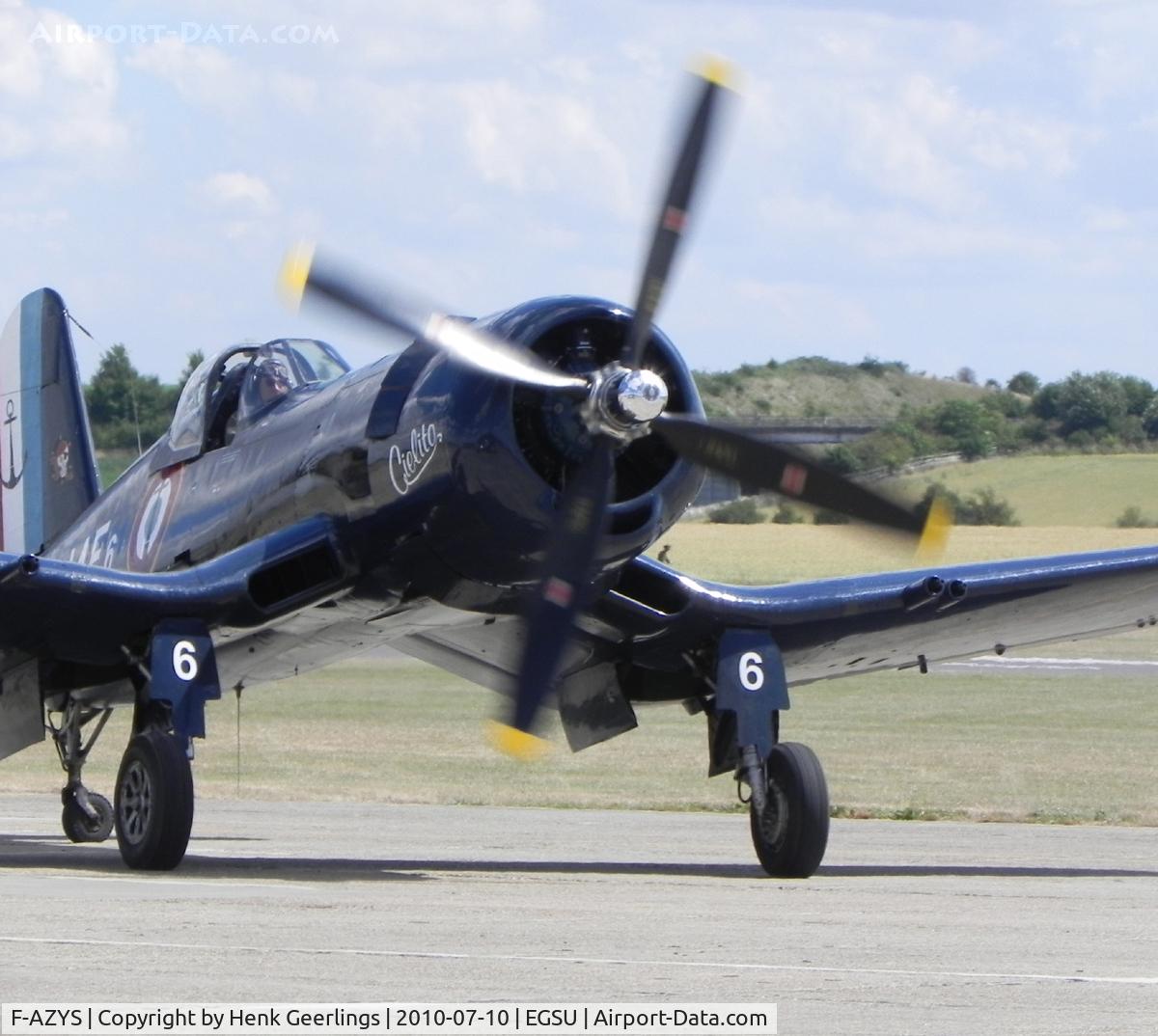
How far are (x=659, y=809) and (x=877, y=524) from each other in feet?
29.2

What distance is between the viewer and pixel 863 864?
14.5 m

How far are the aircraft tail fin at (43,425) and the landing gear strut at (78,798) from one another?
2054 millimetres

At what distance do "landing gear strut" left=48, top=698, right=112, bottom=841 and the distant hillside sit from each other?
70606mm

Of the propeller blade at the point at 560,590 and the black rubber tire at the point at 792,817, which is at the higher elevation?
the propeller blade at the point at 560,590

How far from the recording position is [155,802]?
499 inches

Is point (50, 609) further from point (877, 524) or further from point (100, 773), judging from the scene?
point (100, 773)

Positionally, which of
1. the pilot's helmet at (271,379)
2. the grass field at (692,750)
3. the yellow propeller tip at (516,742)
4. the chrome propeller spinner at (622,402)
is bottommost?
the grass field at (692,750)

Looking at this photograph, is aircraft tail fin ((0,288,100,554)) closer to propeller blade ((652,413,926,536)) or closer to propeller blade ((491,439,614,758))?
propeller blade ((491,439,614,758))

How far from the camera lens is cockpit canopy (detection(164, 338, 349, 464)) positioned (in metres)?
14.3

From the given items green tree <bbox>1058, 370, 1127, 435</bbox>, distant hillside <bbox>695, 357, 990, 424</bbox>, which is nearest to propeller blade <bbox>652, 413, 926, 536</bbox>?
green tree <bbox>1058, 370, 1127, 435</bbox>

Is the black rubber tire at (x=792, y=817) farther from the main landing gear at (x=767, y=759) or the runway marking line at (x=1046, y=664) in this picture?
the runway marking line at (x=1046, y=664)

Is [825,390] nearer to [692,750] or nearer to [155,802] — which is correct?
[692,750]

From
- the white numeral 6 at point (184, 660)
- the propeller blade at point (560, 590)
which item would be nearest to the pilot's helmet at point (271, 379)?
the white numeral 6 at point (184, 660)

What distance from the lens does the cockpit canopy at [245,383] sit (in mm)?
14281
